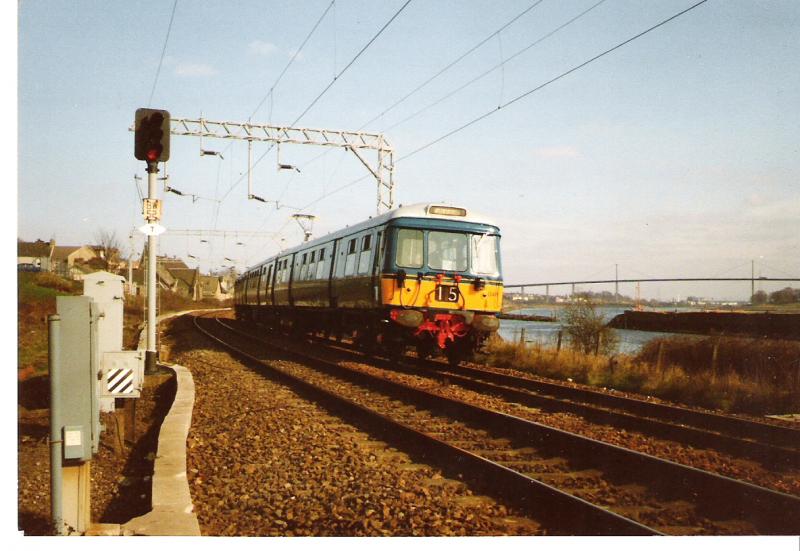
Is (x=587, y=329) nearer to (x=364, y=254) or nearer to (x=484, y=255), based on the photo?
(x=484, y=255)

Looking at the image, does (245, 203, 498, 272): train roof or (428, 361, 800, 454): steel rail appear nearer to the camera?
(428, 361, 800, 454): steel rail

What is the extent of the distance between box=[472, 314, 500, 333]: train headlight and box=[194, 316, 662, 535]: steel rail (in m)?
5.61

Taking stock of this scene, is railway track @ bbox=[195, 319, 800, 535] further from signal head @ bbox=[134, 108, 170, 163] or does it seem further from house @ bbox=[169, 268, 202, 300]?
house @ bbox=[169, 268, 202, 300]

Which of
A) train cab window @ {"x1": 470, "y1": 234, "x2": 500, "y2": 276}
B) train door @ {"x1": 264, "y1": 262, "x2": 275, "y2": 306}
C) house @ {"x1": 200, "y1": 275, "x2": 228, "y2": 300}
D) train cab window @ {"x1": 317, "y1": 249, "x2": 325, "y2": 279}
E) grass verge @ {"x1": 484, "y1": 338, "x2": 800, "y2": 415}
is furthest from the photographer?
house @ {"x1": 200, "y1": 275, "x2": 228, "y2": 300}

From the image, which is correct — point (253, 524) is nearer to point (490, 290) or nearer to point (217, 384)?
point (217, 384)

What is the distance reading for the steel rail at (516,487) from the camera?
4.49 metres

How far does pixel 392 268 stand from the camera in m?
13.4

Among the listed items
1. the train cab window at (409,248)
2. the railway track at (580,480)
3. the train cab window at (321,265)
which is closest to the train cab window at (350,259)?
the train cab window at (321,265)

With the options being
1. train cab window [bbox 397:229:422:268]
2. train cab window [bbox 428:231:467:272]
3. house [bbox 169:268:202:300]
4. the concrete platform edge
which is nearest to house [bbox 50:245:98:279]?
train cab window [bbox 397:229:422:268]

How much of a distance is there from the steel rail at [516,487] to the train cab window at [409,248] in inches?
213

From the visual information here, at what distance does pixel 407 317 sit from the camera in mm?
13109

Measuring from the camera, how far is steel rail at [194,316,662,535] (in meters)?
4.49
